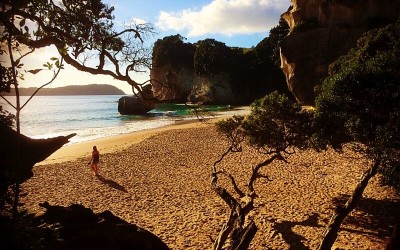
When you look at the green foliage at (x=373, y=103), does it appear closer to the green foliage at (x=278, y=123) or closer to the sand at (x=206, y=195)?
the green foliage at (x=278, y=123)

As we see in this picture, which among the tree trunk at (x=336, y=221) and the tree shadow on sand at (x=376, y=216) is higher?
the tree trunk at (x=336, y=221)

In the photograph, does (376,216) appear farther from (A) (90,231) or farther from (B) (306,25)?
(B) (306,25)

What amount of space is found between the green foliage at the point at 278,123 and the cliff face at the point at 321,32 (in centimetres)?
3984

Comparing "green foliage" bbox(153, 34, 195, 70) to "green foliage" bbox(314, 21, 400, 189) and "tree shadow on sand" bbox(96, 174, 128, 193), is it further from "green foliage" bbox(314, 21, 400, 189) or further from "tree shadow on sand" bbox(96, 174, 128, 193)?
"green foliage" bbox(314, 21, 400, 189)

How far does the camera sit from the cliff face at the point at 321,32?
46125 mm

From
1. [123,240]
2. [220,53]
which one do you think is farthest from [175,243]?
[220,53]

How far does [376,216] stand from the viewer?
40.5 ft

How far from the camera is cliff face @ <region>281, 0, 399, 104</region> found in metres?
46.1

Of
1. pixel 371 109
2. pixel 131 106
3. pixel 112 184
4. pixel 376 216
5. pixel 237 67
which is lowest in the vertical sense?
pixel 112 184

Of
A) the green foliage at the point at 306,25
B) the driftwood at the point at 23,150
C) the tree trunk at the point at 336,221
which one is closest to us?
the driftwood at the point at 23,150

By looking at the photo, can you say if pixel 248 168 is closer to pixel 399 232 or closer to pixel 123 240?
pixel 399 232

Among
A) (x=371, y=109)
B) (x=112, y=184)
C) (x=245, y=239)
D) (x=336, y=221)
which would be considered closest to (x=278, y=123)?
(x=371, y=109)

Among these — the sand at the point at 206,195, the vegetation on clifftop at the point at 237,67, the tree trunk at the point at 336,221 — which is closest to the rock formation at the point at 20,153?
the sand at the point at 206,195

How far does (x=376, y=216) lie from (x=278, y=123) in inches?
222
